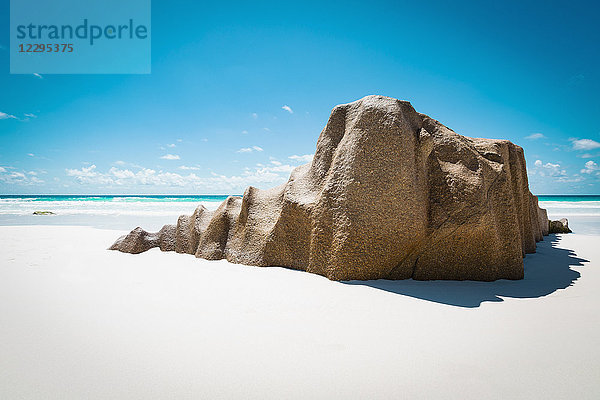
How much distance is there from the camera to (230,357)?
1.65 m

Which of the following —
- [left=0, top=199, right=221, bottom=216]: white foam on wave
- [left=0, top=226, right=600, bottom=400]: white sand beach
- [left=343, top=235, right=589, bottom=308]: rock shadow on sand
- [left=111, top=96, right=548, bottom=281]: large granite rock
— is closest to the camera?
[left=0, top=226, right=600, bottom=400]: white sand beach

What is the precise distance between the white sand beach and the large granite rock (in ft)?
0.83

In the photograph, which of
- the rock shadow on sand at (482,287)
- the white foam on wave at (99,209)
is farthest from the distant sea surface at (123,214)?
the rock shadow on sand at (482,287)

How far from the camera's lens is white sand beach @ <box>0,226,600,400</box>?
143 centimetres

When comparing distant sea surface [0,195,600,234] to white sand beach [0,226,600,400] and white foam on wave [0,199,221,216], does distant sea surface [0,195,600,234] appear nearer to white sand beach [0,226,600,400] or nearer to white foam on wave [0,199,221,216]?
white foam on wave [0,199,221,216]

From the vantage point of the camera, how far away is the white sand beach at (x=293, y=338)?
1.43 m

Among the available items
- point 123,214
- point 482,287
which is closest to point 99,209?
point 123,214

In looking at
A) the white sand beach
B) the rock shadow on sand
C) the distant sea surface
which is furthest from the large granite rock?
the distant sea surface

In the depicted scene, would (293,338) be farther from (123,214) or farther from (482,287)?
(123,214)

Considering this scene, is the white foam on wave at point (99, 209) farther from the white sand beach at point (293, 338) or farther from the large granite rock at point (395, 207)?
the white sand beach at point (293, 338)

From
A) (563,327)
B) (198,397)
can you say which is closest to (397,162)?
(563,327)

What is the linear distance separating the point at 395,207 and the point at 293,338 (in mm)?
1791

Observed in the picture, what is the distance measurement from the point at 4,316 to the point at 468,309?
3.46 metres

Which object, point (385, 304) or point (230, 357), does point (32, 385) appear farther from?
point (385, 304)
